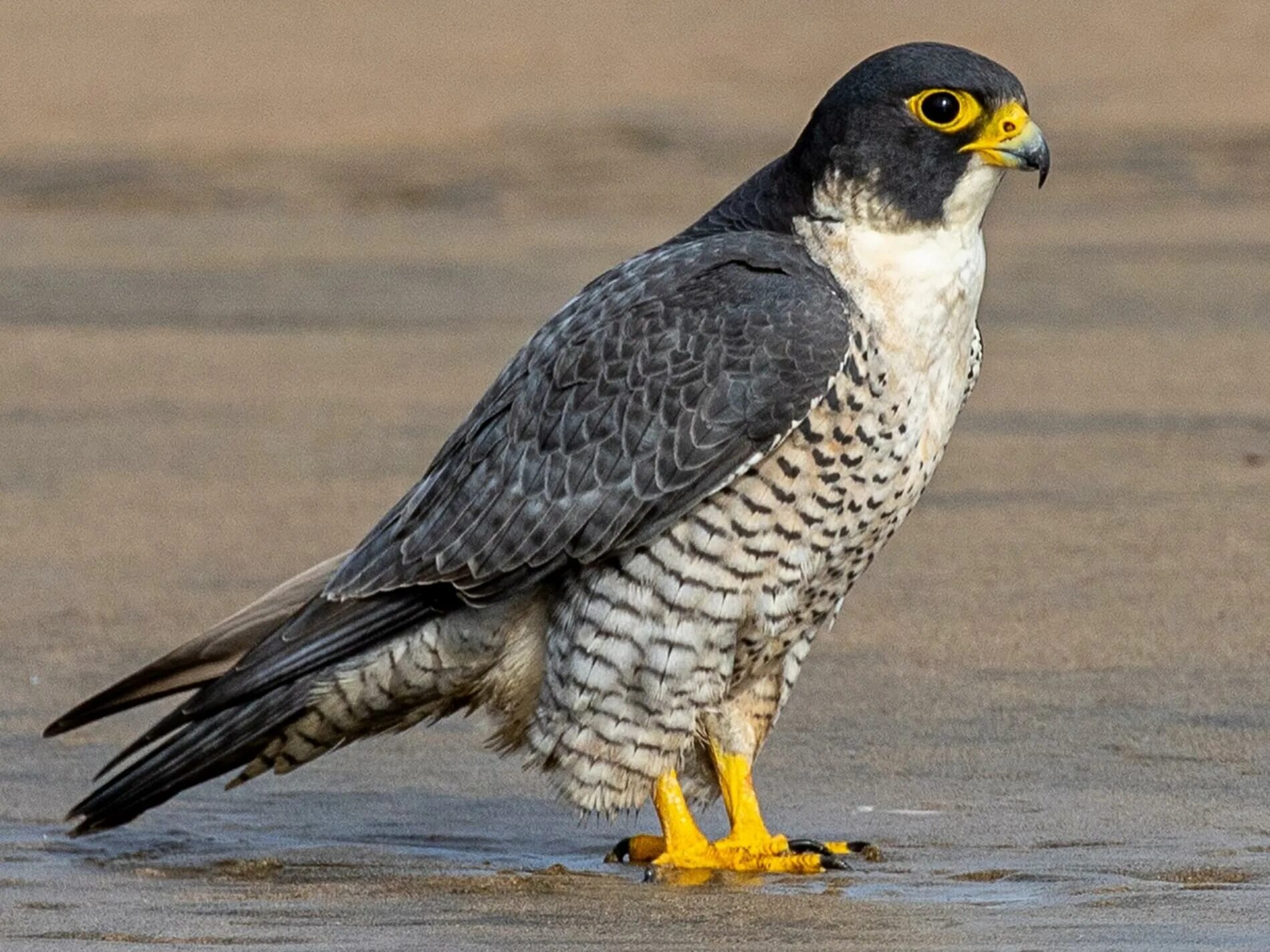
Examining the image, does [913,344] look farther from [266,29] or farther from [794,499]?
[266,29]

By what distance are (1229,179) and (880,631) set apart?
33.6 feet

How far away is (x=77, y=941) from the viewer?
4641mm

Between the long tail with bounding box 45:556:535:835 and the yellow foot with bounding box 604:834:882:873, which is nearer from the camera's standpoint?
the yellow foot with bounding box 604:834:882:873

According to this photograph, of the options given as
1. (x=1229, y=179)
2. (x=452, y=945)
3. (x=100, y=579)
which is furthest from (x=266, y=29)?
(x=452, y=945)

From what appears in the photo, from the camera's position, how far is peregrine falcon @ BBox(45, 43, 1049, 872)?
17.2ft

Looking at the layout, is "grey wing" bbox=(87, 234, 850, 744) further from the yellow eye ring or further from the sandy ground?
the sandy ground

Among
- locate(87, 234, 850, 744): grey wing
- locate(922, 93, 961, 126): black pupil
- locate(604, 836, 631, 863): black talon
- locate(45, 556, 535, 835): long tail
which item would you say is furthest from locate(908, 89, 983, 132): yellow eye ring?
locate(604, 836, 631, 863): black talon

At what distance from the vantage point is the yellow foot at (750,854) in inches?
210

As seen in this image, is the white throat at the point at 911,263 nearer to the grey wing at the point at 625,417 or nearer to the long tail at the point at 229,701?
the grey wing at the point at 625,417

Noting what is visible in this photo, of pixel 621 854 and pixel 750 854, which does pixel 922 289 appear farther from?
pixel 621 854

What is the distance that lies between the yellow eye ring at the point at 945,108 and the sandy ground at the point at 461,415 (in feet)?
4.45

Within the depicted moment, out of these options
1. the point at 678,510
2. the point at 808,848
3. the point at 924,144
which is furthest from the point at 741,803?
the point at 924,144

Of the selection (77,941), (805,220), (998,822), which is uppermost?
(805,220)

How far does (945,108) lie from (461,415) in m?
4.76
